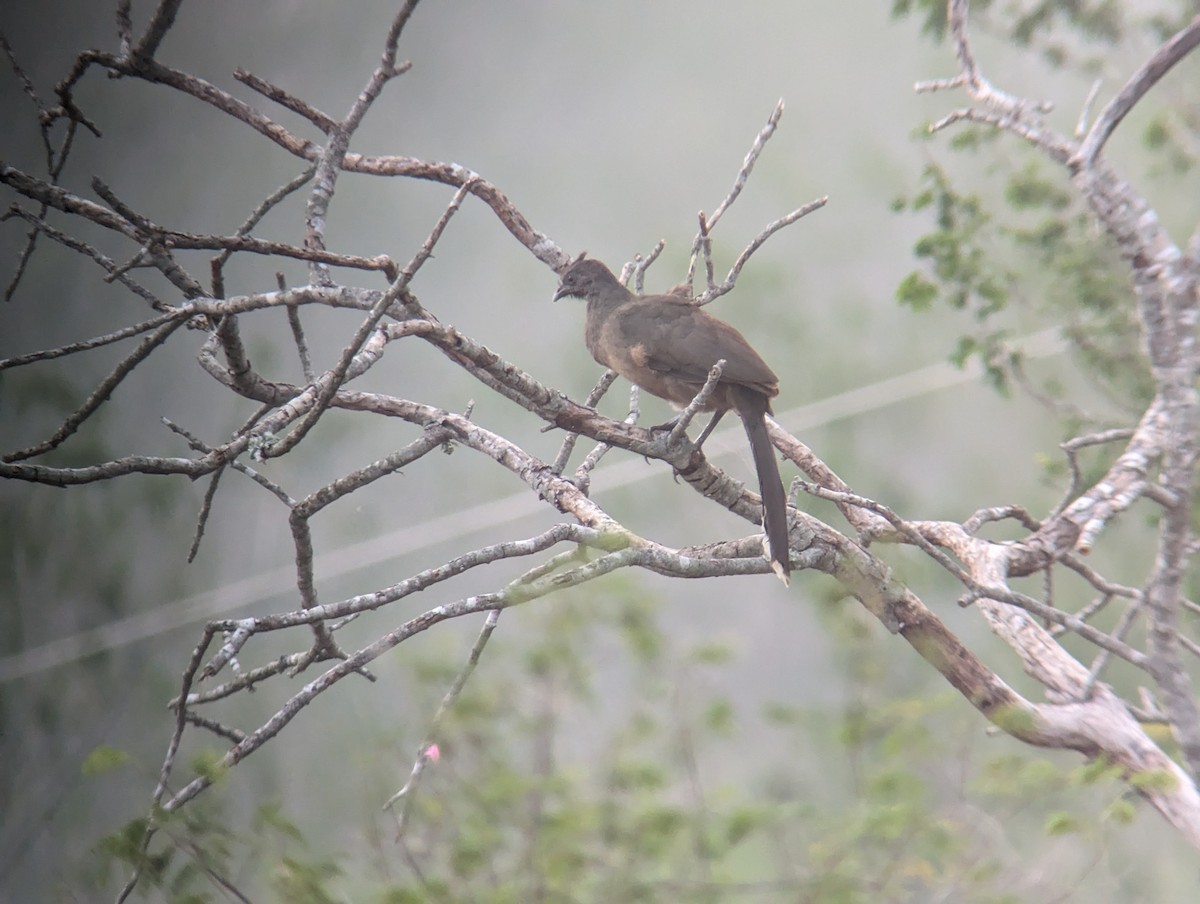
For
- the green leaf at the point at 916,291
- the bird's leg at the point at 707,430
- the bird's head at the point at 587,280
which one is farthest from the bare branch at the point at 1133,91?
the bird's head at the point at 587,280

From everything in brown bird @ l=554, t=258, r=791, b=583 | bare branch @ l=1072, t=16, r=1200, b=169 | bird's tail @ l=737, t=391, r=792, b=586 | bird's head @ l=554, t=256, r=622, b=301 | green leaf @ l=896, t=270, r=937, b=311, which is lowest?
bird's tail @ l=737, t=391, r=792, b=586

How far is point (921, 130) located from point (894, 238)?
65.2 inches

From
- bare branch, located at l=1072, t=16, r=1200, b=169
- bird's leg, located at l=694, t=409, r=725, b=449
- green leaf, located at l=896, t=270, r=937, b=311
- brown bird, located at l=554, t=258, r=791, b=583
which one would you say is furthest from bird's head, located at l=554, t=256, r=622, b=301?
bare branch, located at l=1072, t=16, r=1200, b=169

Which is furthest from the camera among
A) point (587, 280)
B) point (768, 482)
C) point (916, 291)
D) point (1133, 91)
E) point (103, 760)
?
point (916, 291)

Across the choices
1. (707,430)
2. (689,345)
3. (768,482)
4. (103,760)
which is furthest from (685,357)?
(103,760)

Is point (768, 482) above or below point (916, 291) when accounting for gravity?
below

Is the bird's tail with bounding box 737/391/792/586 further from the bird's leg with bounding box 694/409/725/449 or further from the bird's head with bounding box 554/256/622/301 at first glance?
the bird's head with bounding box 554/256/622/301

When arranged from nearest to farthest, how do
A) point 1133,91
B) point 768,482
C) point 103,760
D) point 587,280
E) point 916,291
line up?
1. point 103,760
2. point 768,482
3. point 1133,91
4. point 587,280
5. point 916,291

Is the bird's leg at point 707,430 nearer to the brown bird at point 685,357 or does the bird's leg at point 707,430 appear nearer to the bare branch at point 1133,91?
the brown bird at point 685,357

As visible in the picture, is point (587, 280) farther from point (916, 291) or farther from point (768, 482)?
point (916, 291)

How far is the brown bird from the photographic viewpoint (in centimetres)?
180

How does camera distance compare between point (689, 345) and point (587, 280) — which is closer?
point (689, 345)

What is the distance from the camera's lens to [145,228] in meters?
1.35

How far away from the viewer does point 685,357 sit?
185cm
